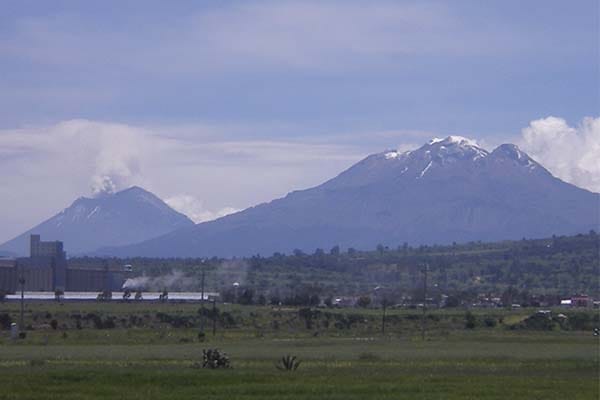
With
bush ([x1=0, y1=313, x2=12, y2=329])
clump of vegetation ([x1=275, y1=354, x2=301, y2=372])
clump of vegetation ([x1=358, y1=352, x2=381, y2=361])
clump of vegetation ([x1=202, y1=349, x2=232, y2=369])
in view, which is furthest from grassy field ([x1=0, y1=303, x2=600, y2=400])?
bush ([x1=0, y1=313, x2=12, y2=329])

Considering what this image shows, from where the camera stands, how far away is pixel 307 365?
58.5m

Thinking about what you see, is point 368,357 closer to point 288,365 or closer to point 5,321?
point 288,365

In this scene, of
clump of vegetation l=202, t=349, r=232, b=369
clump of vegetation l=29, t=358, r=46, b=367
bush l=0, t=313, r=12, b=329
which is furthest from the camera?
bush l=0, t=313, r=12, b=329

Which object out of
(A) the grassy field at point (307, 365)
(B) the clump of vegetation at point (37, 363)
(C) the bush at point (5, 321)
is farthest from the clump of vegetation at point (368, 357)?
(C) the bush at point (5, 321)

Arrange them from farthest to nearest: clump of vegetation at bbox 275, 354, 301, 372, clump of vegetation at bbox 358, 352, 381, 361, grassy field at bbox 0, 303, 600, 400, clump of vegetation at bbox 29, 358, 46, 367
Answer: clump of vegetation at bbox 358, 352, 381, 361
clump of vegetation at bbox 29, 358, 46, 367
clump of vegetation at bbox 275, 354, 301, 372
grassy field at bbox 0, 303, 600, 400

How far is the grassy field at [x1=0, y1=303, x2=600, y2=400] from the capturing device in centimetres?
4453

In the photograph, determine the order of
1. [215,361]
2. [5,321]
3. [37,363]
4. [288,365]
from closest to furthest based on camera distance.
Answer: [288,365] < [215,361] < [37,363] < [5,321]

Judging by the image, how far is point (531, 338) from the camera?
92438 mm

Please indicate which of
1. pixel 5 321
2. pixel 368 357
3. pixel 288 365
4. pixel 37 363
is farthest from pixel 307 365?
pixel 5 321

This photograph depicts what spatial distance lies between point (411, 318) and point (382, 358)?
6919cm

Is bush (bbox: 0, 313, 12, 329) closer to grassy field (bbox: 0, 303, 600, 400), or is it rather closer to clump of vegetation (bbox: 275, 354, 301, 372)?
grassy field (bbox: 0, 303, 600, 400)

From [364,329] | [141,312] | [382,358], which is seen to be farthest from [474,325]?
[382,358]

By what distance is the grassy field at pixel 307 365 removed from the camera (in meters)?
44.5

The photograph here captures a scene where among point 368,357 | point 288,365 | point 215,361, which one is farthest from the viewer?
point 368,357
